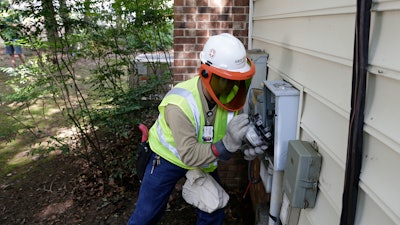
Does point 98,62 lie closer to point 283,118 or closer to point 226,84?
point 226,84

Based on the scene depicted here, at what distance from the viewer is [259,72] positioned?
3152 millimetres

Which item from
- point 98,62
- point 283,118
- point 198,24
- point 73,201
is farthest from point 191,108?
point 98,62

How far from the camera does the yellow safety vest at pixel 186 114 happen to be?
2.33 meters

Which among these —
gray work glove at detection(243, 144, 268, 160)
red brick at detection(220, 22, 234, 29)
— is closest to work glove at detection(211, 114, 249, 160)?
gray work glove at detection(243, 144, 268, 160)

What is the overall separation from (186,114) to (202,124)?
0.71 ft

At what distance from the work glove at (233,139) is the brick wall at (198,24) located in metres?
1.78

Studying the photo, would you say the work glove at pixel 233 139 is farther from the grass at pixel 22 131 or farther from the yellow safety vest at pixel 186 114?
the grass at pixel 22 131

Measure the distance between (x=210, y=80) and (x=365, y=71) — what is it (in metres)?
1.12

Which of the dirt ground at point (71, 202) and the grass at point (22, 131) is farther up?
the grass at point (22, 131)

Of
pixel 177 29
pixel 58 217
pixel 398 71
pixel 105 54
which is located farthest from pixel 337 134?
pixel 105 54

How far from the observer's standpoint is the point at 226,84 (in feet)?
7.25

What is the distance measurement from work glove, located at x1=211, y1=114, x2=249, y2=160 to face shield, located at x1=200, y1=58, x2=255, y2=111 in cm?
23

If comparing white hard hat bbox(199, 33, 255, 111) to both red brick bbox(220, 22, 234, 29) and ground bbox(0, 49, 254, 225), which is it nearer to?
red brick bbox(220, 22, 234, 29)

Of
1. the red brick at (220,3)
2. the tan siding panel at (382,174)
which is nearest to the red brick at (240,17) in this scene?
the red brick at (220,3)
